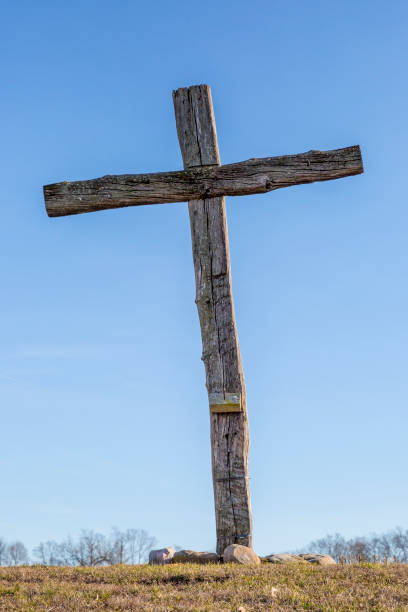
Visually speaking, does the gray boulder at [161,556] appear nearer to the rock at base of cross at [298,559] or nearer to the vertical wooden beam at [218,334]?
the vertical wooden beam at [218,334]

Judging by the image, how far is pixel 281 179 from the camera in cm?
1206

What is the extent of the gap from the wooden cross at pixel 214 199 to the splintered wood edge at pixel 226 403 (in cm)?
2

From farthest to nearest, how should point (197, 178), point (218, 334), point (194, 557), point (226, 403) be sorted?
point (197, 178) < point (218, 334) < point (226, 403) < point (194, 557)

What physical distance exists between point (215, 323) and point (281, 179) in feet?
9.38

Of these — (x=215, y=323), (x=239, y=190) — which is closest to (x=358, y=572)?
(x=215, y=323)

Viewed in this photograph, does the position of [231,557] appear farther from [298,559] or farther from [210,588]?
[210,588]

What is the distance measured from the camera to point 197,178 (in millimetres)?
11961

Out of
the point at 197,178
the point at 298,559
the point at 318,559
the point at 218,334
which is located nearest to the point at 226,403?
the point at 218,334

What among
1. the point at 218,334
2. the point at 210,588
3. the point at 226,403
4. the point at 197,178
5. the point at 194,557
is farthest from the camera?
the point at 197,178

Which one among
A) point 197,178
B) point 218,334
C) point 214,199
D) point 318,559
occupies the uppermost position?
point 197,178

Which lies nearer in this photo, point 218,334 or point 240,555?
point 240,555

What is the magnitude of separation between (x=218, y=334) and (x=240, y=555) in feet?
11.5

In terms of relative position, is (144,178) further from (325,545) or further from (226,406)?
(325,545)

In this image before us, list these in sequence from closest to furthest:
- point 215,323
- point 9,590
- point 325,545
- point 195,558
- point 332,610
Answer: point 332,610
point 9,590
point 195,558
point 215,323
point 325,545
